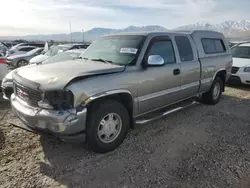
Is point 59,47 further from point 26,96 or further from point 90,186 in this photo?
point 90,186

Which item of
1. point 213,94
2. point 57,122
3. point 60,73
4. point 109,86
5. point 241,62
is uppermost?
point 60,73

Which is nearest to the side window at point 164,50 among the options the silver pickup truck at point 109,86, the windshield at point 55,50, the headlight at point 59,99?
the silver pickup truck at point 109,86

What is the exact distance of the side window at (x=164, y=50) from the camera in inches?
174

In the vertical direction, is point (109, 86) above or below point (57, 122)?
above

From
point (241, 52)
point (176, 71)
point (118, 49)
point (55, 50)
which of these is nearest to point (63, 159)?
point (118, 49)

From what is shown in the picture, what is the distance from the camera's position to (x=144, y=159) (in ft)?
11.9

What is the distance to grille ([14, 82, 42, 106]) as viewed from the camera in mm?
3313

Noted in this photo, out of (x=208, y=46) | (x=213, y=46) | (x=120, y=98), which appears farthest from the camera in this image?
(x=213, y=46)

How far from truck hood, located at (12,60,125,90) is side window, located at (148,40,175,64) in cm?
88

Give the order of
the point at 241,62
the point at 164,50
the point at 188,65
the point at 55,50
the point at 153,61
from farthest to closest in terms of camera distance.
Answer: the point at 55,50, the point at 241,62, the point at 188,65, the point at 164,50, the point at 153,61

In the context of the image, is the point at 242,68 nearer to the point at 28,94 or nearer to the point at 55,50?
the point at 28,94

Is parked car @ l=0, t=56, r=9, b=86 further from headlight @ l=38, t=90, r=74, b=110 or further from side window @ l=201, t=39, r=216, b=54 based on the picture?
side window @ l=201, t=39, r=216, b=54

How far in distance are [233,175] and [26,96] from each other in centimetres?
307

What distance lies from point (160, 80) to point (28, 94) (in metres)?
2.23
